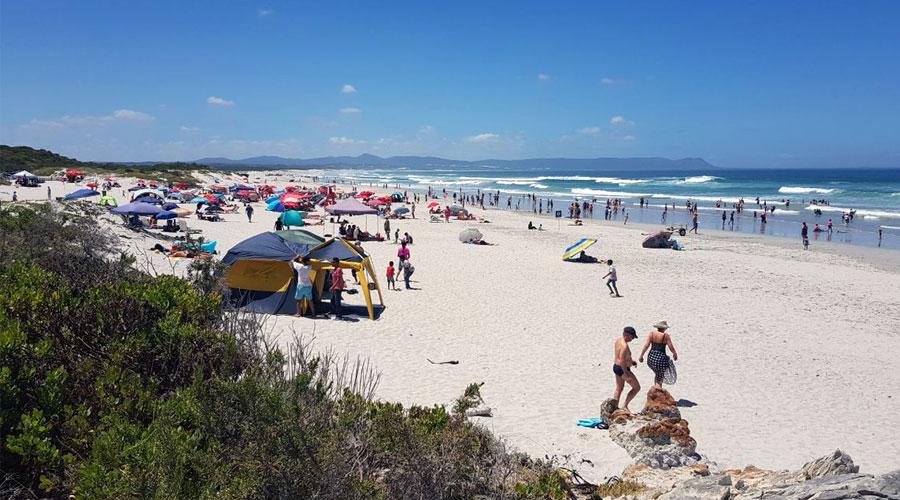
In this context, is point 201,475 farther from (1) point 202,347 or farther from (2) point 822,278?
(2) point 822,278

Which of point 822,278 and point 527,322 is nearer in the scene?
point 527,322

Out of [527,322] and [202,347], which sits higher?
[202,347]

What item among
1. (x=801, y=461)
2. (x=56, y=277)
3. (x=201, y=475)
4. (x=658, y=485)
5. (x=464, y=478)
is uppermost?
(x=56, y=277)

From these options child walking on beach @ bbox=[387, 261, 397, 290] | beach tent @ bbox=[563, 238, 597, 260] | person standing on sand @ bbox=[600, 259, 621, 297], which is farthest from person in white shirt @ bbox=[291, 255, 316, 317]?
beach tent @ bbox=[563, 238, 597, 260]

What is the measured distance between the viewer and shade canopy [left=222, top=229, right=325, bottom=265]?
487 inches

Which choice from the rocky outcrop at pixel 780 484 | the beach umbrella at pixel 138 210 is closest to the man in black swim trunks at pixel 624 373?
the rocky outcrop at pixel 780 484

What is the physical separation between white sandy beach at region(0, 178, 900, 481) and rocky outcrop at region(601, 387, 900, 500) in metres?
0.33

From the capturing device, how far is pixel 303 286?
12.0 m

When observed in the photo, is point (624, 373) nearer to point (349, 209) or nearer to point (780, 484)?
point (780, 484)

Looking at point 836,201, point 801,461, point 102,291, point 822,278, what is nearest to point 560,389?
point 801,461

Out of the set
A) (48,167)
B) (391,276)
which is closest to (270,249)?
(391,276)

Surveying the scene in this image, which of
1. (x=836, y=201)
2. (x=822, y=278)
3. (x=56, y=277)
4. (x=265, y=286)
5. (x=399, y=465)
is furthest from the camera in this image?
(x=836, y=201)

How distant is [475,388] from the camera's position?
5195 mm

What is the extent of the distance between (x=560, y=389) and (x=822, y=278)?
585 inches
